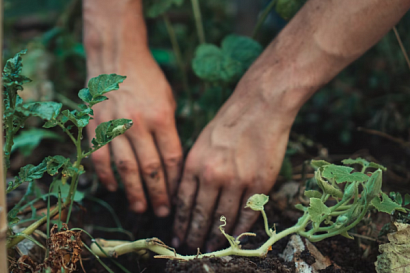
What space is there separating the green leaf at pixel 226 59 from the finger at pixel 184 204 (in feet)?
1.16

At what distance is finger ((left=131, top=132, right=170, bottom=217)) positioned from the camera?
3.39ft

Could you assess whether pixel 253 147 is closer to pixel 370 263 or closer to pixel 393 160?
pixel 370 263

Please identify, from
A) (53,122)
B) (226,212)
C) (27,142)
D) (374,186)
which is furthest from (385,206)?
(27,142)

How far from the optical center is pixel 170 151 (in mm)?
1070

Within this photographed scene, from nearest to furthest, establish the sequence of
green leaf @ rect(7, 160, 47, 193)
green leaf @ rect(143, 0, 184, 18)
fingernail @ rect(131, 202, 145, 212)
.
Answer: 1. green leaf @ rect(7, 160, 47, 193)
2. fingernail @ rect(131, 202, 145, 212)
3. green leaf @ rect(143, 0, 184, 18)

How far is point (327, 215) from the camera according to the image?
0.70 metres

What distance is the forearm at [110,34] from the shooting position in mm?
1142

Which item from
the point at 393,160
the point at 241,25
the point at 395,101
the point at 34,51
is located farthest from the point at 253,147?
the point at 241,25

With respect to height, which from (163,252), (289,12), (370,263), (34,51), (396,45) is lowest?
(370,263)

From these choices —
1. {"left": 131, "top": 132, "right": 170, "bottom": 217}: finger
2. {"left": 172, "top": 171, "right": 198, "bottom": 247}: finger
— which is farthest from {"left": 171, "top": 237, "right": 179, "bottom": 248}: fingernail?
{"left": 131, "top": 132, "right": 170, "bottom": 217}: finger

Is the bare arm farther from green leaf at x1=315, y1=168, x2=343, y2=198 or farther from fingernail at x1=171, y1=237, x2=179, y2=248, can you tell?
green leaf at x1=315, y1=168, x2=343, y2=198

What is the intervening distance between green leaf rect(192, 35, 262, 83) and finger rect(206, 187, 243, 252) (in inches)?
15.5

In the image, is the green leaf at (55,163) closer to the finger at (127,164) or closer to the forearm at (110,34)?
the finger at (127,164)

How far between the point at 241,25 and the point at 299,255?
6.79 feet
